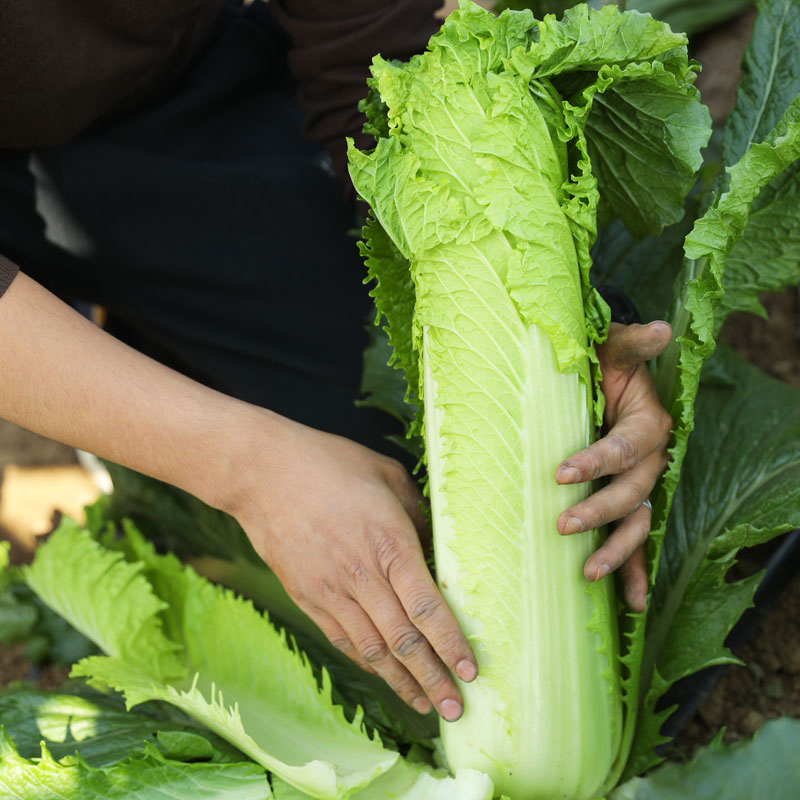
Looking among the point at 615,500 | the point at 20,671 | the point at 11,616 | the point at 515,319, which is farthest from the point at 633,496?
the point at 20,671

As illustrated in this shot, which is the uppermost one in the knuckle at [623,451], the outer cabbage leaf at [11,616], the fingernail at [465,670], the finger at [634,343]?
the finger at [634,343]

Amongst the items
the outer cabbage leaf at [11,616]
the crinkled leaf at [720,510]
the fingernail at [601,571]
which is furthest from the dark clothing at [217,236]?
the fingernail at [601,571]

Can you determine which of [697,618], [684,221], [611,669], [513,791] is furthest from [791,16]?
[513,791]

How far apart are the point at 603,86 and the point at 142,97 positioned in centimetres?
142

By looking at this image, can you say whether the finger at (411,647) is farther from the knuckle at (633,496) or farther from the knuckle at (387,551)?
the knuckle at (633,496)

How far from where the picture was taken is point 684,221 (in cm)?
214

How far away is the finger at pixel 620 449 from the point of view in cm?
141

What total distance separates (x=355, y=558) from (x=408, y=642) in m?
0.16

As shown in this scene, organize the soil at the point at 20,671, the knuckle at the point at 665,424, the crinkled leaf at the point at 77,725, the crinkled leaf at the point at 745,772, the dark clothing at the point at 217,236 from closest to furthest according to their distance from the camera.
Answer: the crinkled leaf at the point at 745,772
the knuckle at the point at 665,424
the crinkled leaf at the point at 77,725
the dark clothing at the point at 217,236
the soil at the point at 20,671

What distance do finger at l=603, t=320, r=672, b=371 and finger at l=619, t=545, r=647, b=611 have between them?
34 cm

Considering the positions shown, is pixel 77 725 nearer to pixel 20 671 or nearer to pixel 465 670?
pixel 465 670

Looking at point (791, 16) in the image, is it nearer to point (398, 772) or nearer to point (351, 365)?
point (351, 365)

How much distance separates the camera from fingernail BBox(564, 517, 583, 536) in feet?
4.60

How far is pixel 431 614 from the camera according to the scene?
1.43 m
